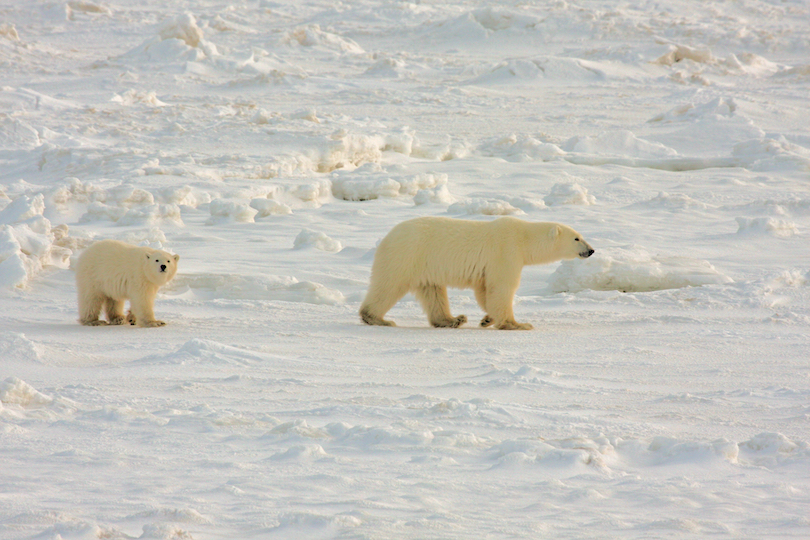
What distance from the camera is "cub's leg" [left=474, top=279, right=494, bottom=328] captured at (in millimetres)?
A: 6691

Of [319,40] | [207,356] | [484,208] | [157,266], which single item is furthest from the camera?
[319,40]

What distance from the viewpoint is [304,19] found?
2712 cm

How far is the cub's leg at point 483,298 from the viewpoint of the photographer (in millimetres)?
6691

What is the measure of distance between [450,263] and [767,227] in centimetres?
457

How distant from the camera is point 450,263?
6.54m

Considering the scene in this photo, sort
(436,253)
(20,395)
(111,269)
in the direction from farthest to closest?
(436,253) → (111,269) → (20,395)

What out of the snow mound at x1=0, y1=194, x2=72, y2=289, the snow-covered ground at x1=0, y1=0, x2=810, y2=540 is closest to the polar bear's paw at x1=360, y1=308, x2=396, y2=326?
the snow-covered ground at x1=0, y1=0, x2=810, y2=540

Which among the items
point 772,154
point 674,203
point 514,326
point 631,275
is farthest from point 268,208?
point 772,154

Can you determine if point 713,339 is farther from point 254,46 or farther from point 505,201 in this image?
point 254,46

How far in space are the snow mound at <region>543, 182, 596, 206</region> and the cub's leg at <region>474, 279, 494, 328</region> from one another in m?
4.34

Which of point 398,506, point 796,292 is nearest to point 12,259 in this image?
point 398,506

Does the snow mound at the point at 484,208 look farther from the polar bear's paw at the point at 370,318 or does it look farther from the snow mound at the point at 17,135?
the snow mound at the point at 17,135

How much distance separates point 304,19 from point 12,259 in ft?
70.5

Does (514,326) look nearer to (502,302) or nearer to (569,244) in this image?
(502,302)
